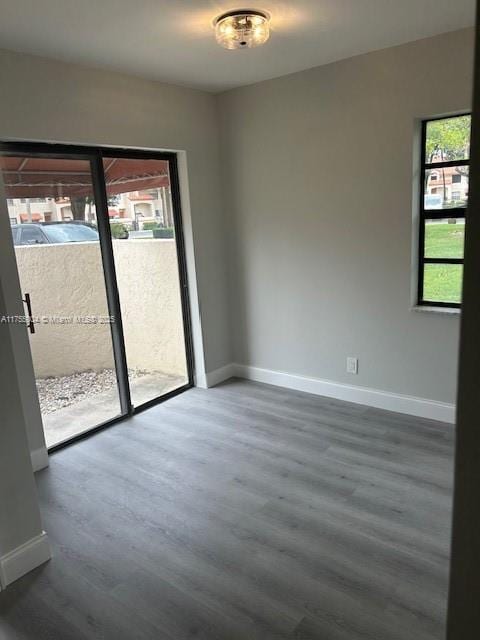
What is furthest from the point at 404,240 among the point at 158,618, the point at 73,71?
the point at 158,618

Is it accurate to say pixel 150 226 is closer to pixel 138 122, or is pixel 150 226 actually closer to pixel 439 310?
pixel 138 122

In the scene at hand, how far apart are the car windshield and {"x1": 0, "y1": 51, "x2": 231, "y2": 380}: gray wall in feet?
1.88

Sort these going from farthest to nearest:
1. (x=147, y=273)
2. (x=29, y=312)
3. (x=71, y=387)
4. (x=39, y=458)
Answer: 1. (x=147, y=273)
2. (x=71, y=387)
3. (x=39, y=458)
4. (x=29, y=312)

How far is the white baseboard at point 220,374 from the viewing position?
439 centimetres

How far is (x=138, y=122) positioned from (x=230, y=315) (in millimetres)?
1899

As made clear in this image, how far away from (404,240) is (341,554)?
7.02ft

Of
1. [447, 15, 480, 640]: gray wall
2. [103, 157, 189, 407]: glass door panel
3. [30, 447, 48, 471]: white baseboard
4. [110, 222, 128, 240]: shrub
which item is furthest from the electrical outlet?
[447, 15, 480, 640]: gray wall

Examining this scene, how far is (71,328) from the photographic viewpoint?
3379 mm

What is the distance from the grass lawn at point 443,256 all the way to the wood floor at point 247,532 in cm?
96

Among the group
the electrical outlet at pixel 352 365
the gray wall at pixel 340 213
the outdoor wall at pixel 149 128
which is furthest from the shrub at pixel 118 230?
the electrical outlet at pixel 352 365

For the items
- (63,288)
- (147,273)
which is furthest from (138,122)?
(63,288)

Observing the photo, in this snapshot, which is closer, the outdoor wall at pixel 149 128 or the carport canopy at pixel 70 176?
the outdoor wall at pixel 149 128

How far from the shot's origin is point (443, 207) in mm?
3227

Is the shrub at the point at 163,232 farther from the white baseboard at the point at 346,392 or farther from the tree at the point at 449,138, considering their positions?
the tree at the point at 449,138
